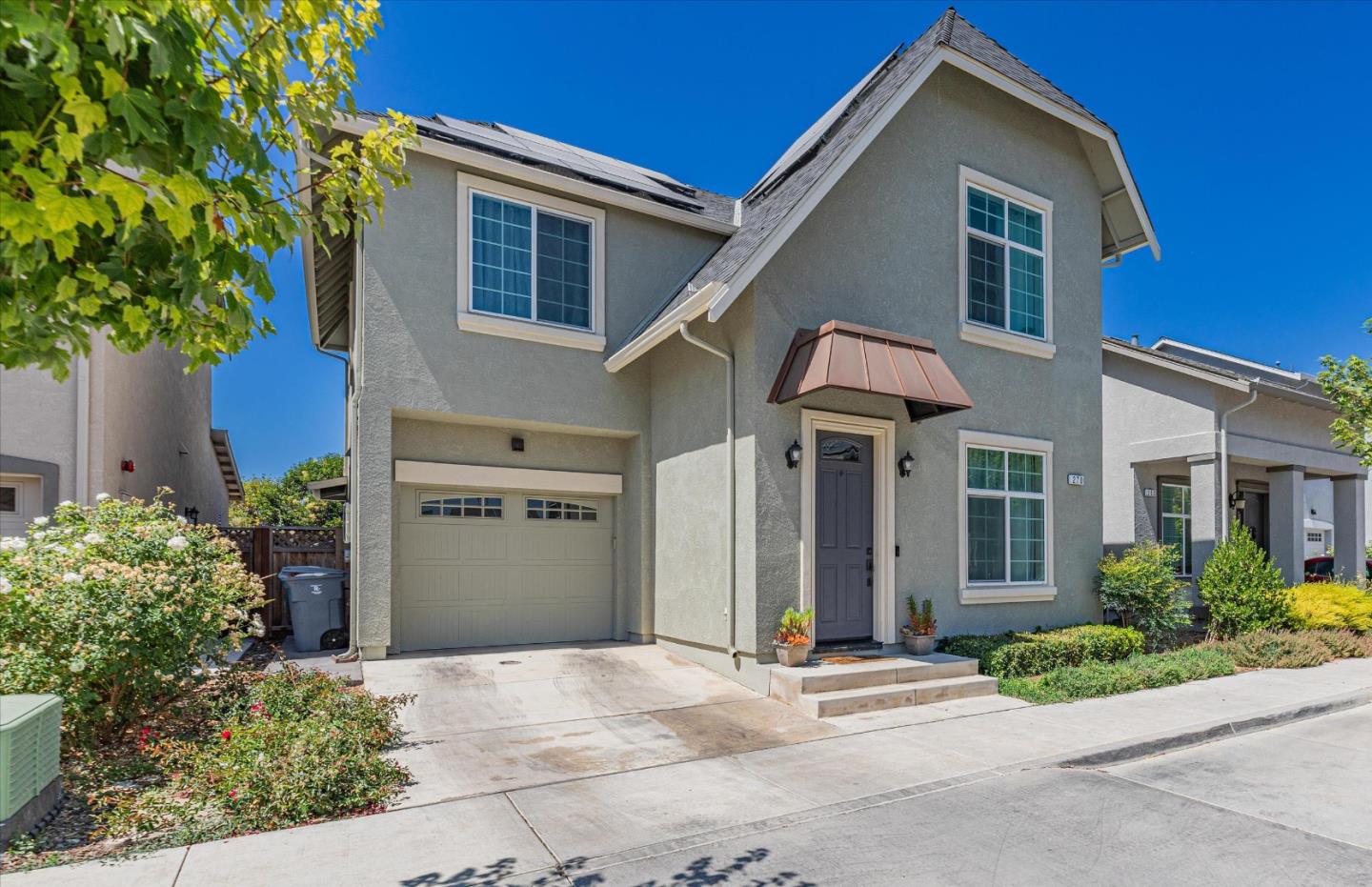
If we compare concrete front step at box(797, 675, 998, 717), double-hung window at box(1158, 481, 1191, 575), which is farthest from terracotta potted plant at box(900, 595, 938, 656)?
double-hung window at box(1158, 481, 1191, 575)

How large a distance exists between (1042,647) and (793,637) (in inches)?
137

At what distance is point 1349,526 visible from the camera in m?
16.9

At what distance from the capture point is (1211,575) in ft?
40.9

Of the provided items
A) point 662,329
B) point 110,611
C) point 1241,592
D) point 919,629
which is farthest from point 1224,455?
point 110,611

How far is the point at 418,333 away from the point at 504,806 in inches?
234

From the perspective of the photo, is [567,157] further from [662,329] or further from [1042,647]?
[1042,647]

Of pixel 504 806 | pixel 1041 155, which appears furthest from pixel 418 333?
pixel 1041 155

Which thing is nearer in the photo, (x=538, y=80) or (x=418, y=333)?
(x=418, y=333)

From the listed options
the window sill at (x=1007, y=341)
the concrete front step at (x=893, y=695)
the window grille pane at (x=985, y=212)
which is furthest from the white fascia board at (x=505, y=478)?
the window grille pane at (x=985, y=212)

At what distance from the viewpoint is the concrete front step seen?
7.81 meters

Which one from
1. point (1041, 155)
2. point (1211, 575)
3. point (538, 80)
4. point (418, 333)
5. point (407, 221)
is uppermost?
point (538, 80)

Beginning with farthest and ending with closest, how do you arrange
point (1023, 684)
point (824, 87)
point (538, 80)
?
point (824, 87), point (538, 80), point (1023, 684)

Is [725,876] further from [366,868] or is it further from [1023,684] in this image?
[1023,684]

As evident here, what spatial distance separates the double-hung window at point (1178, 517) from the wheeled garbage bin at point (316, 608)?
1479cm
